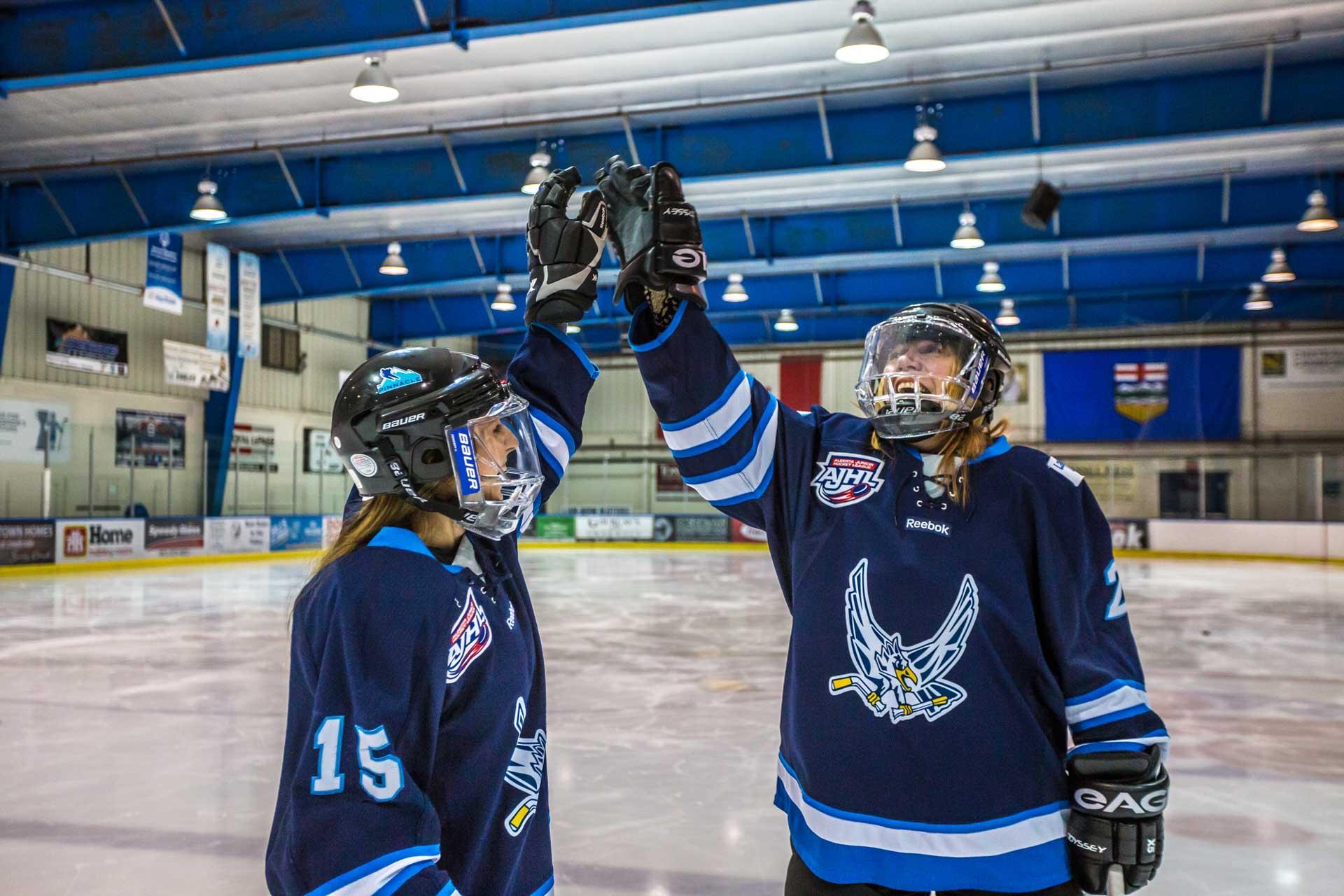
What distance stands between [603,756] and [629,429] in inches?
987

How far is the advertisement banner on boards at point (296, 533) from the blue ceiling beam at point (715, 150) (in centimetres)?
745

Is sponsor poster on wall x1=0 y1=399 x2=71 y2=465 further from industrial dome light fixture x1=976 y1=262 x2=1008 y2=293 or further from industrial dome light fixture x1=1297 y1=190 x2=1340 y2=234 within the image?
industrial dome light fixture x1=1297 y1=190 x2=1340 y2=234

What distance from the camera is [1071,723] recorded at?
2008 mm

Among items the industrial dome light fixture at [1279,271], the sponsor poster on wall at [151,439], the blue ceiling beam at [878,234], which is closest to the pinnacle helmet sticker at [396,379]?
the blue ceiling beam at [878,234]

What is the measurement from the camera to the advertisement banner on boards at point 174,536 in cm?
1898

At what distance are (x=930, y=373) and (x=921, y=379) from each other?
0.03 meters

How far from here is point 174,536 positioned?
19.5 metres

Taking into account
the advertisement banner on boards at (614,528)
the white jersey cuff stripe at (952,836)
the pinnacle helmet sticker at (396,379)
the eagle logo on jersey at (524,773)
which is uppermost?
the pinnacle helmet sticker at (396,379)

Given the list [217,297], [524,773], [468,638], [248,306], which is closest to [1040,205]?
[524,773]

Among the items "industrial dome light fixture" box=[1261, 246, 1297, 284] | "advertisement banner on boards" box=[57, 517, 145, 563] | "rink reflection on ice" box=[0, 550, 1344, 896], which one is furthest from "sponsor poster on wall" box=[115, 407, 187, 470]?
"industrial dome light fixture" box=[1261, 246, 1297, 284]

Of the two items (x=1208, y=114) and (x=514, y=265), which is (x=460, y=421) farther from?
(x=514, y=265)

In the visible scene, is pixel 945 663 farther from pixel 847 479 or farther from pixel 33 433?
pixel 33 433

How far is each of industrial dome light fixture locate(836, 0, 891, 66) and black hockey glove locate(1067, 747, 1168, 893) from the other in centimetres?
843

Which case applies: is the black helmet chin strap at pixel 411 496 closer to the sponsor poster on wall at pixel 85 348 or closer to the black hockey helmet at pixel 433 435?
the black hockey helmet at pixel 433 435
